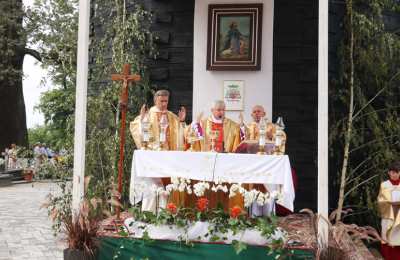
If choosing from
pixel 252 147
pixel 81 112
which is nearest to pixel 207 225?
pixel 252 147

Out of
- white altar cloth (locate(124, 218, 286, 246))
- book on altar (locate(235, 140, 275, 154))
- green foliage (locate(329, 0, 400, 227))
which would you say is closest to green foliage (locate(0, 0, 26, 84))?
green foliage (locate(329, 0, 400, 227))

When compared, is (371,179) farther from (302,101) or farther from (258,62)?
(258,62)

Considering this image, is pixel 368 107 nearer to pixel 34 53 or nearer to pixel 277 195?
pixel 277 195

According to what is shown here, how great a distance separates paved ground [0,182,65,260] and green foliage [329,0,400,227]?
13.5 ft

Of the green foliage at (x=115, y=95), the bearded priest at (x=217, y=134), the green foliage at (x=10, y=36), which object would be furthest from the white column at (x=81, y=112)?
the green foliage at (x=10, y=36)

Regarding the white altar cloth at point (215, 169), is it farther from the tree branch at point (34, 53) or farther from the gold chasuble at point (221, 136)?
the tree branch at point (34, 53)

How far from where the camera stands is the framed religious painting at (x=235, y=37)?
8.31 metres

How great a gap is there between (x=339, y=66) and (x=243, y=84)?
1.45 meters

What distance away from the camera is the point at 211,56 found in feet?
27.7

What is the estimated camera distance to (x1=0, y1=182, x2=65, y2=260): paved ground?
24.0ft

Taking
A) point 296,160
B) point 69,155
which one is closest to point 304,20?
point 296,160

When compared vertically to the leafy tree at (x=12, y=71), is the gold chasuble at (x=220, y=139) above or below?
below

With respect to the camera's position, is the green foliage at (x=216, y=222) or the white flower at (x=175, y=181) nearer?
the green foliage at (x=216, y=222)

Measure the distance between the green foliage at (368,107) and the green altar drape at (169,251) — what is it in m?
2.33
